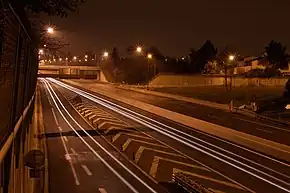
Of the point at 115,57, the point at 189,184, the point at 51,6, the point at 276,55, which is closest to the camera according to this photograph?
the point at 51,6

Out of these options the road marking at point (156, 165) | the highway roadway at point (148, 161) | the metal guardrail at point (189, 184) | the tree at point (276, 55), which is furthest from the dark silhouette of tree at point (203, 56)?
the metal guardrail at point (189, 184)

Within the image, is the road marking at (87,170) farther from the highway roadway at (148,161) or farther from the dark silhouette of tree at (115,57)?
the dark silhouette of tree at (115,57)

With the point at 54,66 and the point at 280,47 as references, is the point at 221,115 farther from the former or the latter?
the point at 54,66

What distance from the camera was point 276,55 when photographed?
122688mm

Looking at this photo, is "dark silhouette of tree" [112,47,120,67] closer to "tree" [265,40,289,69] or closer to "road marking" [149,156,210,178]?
"tree" [265,40,289,69]

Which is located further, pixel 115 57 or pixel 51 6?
pixel 115 57

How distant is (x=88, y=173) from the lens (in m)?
21.3

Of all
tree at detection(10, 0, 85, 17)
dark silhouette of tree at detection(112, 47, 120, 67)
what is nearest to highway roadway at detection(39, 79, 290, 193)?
tree at detection(10, 0, 85, 17)

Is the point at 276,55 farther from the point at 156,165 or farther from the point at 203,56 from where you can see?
the point at 156,165

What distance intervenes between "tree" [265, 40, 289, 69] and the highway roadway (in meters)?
91.1

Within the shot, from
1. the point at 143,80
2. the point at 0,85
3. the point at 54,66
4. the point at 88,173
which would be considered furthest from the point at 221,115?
the point at 54,66

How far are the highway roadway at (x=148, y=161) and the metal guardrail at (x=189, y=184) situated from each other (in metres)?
0.51

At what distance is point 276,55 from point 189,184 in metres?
113

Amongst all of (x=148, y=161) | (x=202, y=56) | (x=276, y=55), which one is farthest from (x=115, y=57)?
(x=148, y=161)
